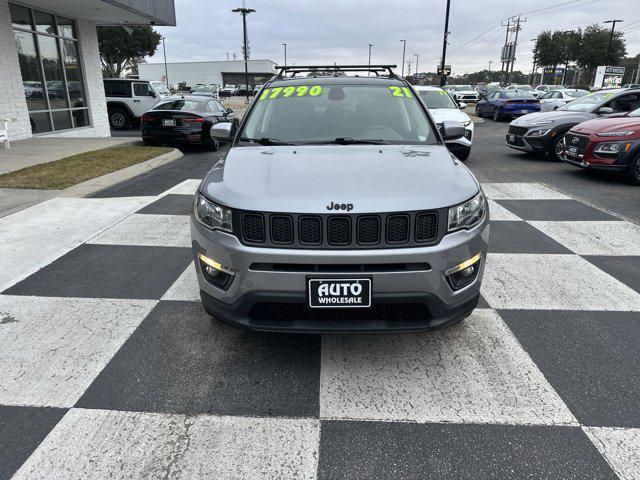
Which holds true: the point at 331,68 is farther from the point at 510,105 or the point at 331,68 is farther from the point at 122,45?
the point at 122,45

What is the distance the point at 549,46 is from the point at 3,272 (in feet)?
258

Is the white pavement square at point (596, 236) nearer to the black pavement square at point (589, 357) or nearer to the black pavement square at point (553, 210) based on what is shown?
the black pavement square at point (553, 210)

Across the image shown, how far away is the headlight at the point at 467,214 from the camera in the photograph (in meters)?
2.67

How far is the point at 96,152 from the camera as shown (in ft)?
37.4

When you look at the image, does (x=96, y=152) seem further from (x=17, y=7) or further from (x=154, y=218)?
(x=154, y=218)

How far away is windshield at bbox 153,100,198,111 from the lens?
42.3 feet

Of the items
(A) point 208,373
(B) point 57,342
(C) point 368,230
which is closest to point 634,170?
(C) point 368,230

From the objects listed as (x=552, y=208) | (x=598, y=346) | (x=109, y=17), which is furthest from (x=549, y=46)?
(x=598, y=346)

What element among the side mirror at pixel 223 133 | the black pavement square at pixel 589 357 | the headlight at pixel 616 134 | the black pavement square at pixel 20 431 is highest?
the side mirror at pixel 223 133

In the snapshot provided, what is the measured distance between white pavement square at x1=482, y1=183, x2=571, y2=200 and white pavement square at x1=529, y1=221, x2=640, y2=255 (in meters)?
1.47

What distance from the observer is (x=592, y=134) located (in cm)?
841

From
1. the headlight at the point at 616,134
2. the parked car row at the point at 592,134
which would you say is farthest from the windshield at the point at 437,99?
the headlight at the point at 616,134

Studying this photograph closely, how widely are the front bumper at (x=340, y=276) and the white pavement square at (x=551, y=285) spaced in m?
1.39

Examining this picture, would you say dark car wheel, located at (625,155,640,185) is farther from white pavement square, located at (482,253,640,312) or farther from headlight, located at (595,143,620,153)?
white pavement square, located at (482,253,640,312)
